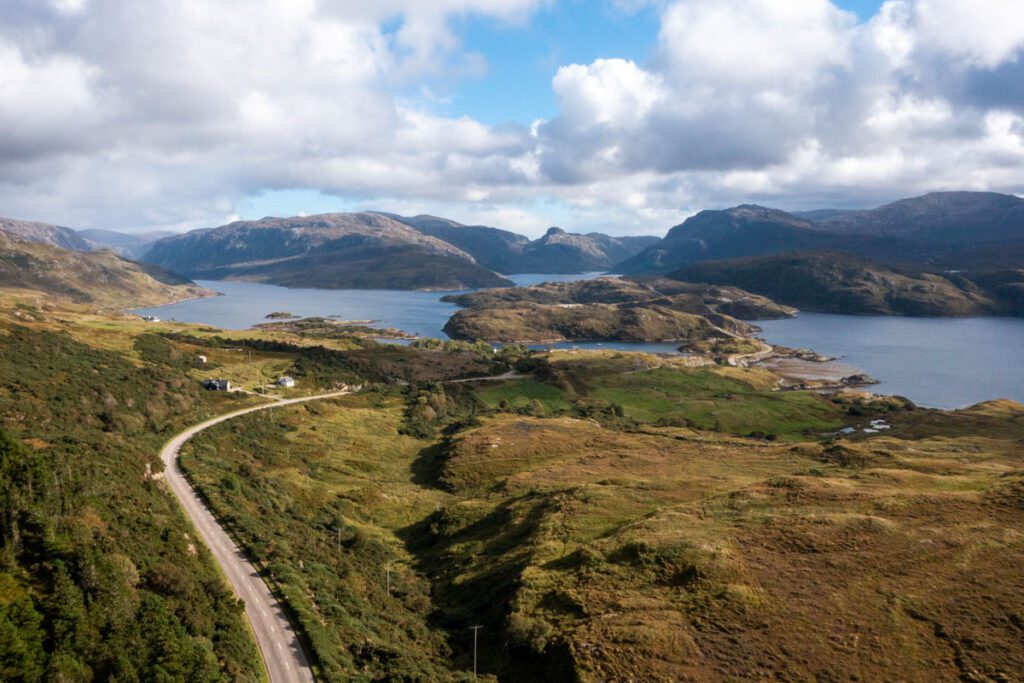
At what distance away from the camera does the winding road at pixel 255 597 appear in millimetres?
35750

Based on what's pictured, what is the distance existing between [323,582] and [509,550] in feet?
62.7

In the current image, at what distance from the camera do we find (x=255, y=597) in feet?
137

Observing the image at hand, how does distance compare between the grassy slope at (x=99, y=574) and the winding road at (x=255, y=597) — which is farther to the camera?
the winding road at (x=255, y=597)

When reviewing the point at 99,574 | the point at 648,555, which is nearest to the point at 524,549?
the point at 648,555

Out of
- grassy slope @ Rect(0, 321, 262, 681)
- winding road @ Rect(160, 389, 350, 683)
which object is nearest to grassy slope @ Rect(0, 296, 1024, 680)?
grassy slope @ Rect(0, 321, 262, 681)

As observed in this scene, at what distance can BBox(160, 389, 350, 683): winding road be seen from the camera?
35.8 metres

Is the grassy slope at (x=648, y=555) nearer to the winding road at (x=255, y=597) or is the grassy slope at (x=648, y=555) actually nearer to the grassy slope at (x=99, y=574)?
the winding road at (x=255, y=597)

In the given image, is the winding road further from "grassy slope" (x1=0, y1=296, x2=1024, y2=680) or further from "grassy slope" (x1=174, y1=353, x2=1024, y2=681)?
"grassy slope" (x1=174, y1=353, x2=1024, y2=681)

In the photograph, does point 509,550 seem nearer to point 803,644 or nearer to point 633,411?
point 803,644

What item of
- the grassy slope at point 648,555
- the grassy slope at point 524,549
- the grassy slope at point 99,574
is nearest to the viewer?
the grassy slope at point 99,574

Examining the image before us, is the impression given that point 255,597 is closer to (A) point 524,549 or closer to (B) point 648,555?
(A) point 524,549

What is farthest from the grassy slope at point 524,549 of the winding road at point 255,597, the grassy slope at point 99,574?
the winding road at point 255,597

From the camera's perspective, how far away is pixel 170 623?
32281 mm

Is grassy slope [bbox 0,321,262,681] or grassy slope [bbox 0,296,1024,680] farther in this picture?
grassy slope [bbox 0,296,1024,680]
